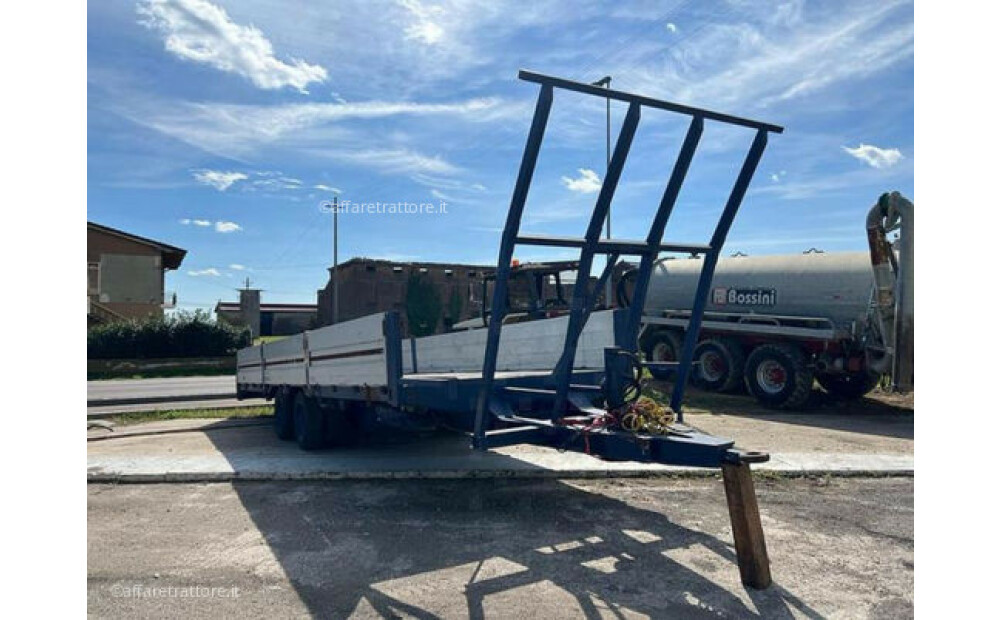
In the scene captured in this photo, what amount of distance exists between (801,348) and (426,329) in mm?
23776

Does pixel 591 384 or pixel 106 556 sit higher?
pixel 591 384

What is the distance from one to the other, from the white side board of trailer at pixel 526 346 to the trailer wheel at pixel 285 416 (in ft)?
7.63

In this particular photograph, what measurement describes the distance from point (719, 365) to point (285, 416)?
9.17 metres

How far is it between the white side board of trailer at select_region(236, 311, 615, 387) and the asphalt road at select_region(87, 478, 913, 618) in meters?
1.15

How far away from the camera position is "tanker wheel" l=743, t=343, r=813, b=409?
40.0 feet

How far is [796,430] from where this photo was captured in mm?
9867

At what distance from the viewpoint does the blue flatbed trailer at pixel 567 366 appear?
14.0 ft

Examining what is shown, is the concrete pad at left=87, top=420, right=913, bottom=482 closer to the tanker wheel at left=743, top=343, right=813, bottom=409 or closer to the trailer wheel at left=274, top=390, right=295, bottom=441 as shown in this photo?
the trailer wheel at left=274, top=390, right=295, bottom=441

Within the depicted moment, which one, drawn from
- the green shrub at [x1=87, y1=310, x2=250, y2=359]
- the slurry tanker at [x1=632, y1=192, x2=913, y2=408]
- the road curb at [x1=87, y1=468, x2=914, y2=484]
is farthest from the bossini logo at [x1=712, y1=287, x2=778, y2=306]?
the green shrub at [x1=87, y1=310, x2=250, y2=359]

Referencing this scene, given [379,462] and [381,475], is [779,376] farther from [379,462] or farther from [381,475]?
[381,475]

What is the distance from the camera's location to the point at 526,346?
6.75 metres

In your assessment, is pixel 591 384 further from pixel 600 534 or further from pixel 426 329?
pixel 426 329

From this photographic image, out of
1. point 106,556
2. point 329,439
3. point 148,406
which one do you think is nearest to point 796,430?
point 329,439

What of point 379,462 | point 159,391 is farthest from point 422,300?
point 379,462
